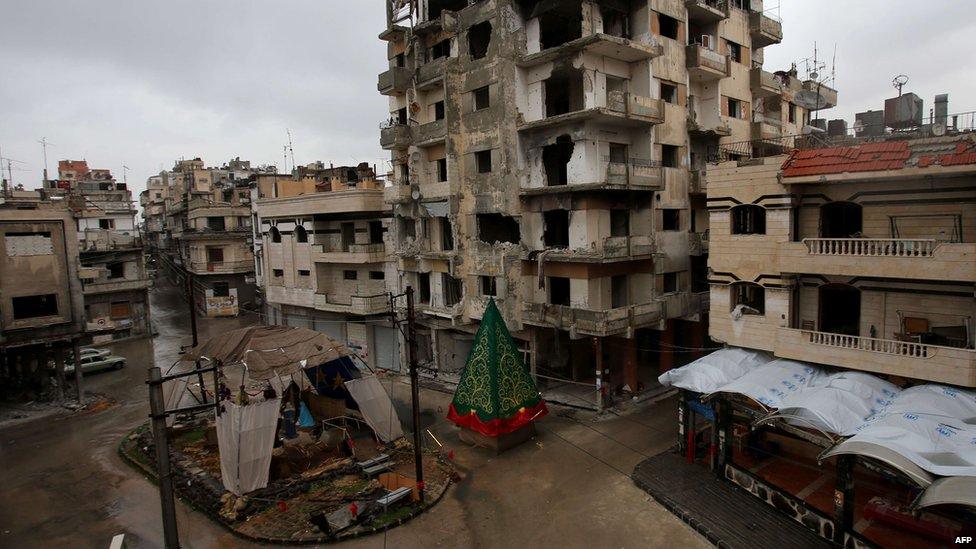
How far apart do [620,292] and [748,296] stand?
7479 mm

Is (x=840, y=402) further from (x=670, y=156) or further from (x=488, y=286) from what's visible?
(x=488, y=286)

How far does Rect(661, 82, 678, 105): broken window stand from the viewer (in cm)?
2880

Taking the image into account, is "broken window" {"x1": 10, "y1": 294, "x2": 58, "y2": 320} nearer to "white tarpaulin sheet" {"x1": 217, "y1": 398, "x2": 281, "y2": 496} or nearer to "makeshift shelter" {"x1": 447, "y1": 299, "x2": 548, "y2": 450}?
"white tarpaulin sheet" {"x1": 217, "y1": 398, "x2": 281, "y2": 496}

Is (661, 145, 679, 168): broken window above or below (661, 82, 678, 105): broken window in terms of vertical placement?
below

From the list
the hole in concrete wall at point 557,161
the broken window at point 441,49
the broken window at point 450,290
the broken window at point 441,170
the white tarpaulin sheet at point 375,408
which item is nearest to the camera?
the white tarpaulin sheet at point 375,408

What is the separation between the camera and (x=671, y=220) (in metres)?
29.5

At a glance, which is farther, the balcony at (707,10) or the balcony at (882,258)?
the balcony at (707,10)

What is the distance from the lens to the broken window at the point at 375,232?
3700cm

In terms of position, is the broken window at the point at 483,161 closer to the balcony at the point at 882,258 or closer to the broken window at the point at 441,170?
the broken window at the point at 441,170

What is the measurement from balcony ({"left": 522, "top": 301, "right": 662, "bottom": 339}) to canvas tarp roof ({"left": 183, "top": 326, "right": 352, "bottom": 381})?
945cm

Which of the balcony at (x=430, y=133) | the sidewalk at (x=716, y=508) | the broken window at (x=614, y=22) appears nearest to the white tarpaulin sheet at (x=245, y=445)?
the sidewalk at (x=716, y=508)

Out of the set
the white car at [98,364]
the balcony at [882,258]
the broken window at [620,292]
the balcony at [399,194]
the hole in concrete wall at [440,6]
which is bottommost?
the white car at [98,364]

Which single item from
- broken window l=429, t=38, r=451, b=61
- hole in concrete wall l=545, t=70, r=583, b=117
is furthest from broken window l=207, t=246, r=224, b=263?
hole in concrete wall l=545, t=70, r=583, b=117

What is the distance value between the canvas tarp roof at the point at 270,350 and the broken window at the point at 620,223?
1450 centimetres
